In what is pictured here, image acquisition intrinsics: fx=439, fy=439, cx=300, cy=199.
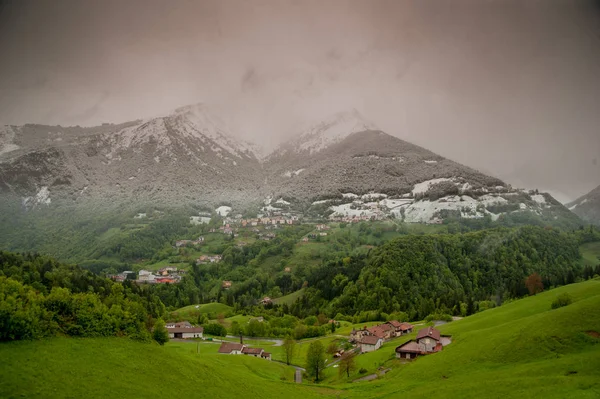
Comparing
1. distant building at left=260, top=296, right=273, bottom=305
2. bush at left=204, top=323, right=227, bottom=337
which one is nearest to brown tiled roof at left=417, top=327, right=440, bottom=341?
bush at left=204, top=323, right=227, bottom=337

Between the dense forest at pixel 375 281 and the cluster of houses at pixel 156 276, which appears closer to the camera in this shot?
the dense forest at pixel 375 281

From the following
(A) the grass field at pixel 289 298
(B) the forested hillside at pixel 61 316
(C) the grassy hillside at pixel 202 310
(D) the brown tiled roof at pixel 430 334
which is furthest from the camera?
(A) the grass field at pixel 289 298

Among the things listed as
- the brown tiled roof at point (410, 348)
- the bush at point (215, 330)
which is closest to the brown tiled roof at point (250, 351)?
the bush at point (215, 330)

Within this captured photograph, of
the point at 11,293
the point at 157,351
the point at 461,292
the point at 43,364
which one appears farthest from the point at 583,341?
the point at 461,292

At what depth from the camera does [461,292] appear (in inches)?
5551

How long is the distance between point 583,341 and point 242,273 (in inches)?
6600

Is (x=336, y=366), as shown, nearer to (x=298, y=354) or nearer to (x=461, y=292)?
(x=298, y=354)

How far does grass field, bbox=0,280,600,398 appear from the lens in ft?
101

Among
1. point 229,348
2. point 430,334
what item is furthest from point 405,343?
point 229,348

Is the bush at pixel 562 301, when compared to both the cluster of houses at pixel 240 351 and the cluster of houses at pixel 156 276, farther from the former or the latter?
the cluster of houses at pixel 156 276

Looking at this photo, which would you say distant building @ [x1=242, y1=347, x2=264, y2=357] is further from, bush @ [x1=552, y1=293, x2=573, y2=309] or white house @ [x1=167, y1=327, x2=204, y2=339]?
bush @ [x1=552, y1=293, x2=573, y2=309]

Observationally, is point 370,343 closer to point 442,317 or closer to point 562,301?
point 442,317

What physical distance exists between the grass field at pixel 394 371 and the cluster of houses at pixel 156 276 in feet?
451

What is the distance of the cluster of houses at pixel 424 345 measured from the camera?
61.3 meters
